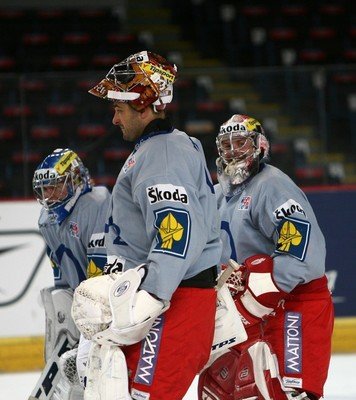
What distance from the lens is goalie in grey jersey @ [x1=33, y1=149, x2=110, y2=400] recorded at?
4.96m

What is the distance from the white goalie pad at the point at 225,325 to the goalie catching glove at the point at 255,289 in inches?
25.7

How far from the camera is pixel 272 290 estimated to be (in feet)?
14.5

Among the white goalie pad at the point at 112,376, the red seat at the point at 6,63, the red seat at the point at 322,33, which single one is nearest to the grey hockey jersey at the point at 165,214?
the white goalie pad at the point at 112,376

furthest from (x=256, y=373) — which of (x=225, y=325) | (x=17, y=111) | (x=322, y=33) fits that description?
(x=322, y=33)

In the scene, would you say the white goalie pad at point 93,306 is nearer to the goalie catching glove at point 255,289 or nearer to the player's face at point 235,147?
the goalie catching glove at point 255,289

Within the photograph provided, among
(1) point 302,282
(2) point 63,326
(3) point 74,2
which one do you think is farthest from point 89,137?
(3) point 74,2

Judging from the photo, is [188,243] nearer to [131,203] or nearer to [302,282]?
[131,203]

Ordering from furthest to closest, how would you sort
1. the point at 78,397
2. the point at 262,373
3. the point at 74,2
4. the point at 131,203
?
the point at 74,2 < the point at 78,397 < the point at 262,373 < the point at 131,203

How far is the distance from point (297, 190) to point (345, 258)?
3.27 m

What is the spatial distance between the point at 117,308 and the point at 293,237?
1.28m

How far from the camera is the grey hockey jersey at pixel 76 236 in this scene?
4.97 m

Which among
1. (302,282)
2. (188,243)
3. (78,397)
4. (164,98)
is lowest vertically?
(78,397)

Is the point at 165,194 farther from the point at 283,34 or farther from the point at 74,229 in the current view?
the point at 283,34

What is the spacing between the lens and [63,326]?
4980 millimetres
